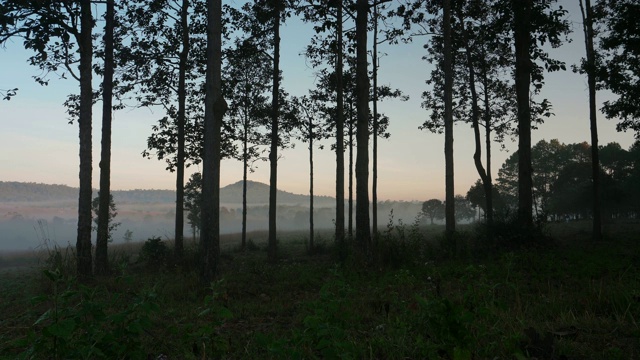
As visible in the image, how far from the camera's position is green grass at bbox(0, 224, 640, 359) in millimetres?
2885

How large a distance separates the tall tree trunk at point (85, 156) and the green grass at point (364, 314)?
0.65m

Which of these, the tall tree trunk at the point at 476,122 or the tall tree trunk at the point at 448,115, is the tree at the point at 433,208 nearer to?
the tall tree trunk at the point at 476,122

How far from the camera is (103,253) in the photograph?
1199cm

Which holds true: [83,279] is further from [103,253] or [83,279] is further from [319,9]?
Answer: [319,9]

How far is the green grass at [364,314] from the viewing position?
2885 millimetres

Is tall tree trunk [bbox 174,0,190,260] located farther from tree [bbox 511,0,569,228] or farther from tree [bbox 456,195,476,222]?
tree [bbox 456,195,476,222]

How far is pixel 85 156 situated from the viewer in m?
11.1

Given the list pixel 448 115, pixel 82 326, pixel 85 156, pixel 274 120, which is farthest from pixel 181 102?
pixel 82 326

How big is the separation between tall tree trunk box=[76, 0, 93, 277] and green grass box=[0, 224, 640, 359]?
65 centimetres

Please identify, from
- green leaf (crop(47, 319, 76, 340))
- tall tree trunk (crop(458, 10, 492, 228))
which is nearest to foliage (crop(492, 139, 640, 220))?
tall tree trunk (crop(458, 10, 492, 228))

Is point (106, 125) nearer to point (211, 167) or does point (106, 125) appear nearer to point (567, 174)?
point (211, 167)

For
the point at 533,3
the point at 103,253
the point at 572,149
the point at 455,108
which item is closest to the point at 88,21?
the point at 103,253

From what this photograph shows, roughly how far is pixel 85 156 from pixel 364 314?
10002 millimetres


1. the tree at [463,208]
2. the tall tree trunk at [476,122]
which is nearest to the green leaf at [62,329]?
the tall tree trunk at [476,122]
